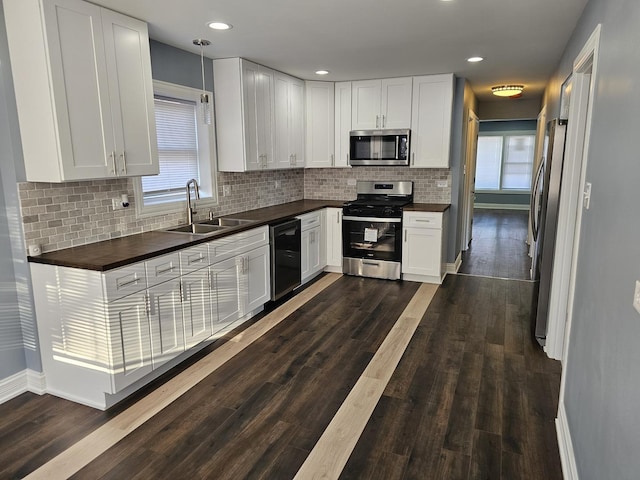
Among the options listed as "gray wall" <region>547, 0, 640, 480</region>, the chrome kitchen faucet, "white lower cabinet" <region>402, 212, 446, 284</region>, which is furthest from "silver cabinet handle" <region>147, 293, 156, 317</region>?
"white lower cabinet" <region>402, 212, 446, 284</region>

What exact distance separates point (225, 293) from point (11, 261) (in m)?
1.49

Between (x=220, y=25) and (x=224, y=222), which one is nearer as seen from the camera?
(x=220, y=25)

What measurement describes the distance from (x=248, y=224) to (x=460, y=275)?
3050 mm

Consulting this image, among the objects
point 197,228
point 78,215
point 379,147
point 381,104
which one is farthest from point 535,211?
point 78,215

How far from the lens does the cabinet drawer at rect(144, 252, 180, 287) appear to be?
9.11 feet

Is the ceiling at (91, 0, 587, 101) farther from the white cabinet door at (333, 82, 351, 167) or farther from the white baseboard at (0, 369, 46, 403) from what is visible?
the white baseboard at (0, 369, 46, 403)

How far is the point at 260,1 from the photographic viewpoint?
2662 millimetres

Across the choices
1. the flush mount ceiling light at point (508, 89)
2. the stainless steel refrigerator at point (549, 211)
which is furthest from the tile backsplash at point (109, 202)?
the stainless steel refrigerator at point (549, 211)

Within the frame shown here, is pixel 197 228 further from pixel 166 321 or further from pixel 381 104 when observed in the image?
pixel 381 104

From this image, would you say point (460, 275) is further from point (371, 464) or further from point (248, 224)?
point (371, 464)

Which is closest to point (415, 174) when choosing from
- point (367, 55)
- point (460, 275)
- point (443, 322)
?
point (460, 275)

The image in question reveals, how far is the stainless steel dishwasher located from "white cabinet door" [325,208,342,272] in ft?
2.69

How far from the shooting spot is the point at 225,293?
3572 millimetres

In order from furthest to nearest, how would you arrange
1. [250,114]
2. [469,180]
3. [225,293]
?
1. [469,180]
2. [250,114]
3. [225,293]
